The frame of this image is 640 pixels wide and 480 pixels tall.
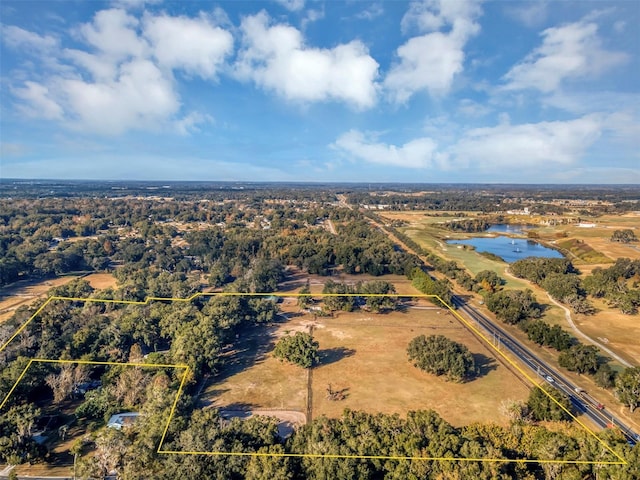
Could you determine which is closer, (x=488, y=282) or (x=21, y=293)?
(x=21, y=293)

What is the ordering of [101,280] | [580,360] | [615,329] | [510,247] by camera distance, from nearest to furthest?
[580,360], [615,329], [101,280], [510,247]

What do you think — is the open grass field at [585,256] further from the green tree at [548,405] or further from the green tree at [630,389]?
the green tree at [548,405]

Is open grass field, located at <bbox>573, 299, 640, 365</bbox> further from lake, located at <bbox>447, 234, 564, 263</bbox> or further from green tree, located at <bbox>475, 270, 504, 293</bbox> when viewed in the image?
lake, located at <bbox>447, 234, 564, 263</bbox>

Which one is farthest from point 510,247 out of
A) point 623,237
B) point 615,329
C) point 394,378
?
point 394,378

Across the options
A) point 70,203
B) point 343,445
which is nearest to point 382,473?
point 343,445

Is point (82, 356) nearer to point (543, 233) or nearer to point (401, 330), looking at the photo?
point (401, 330)

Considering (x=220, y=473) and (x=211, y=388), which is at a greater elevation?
(x=220, y=473)

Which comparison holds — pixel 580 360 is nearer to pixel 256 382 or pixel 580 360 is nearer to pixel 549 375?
pixel 549 375
